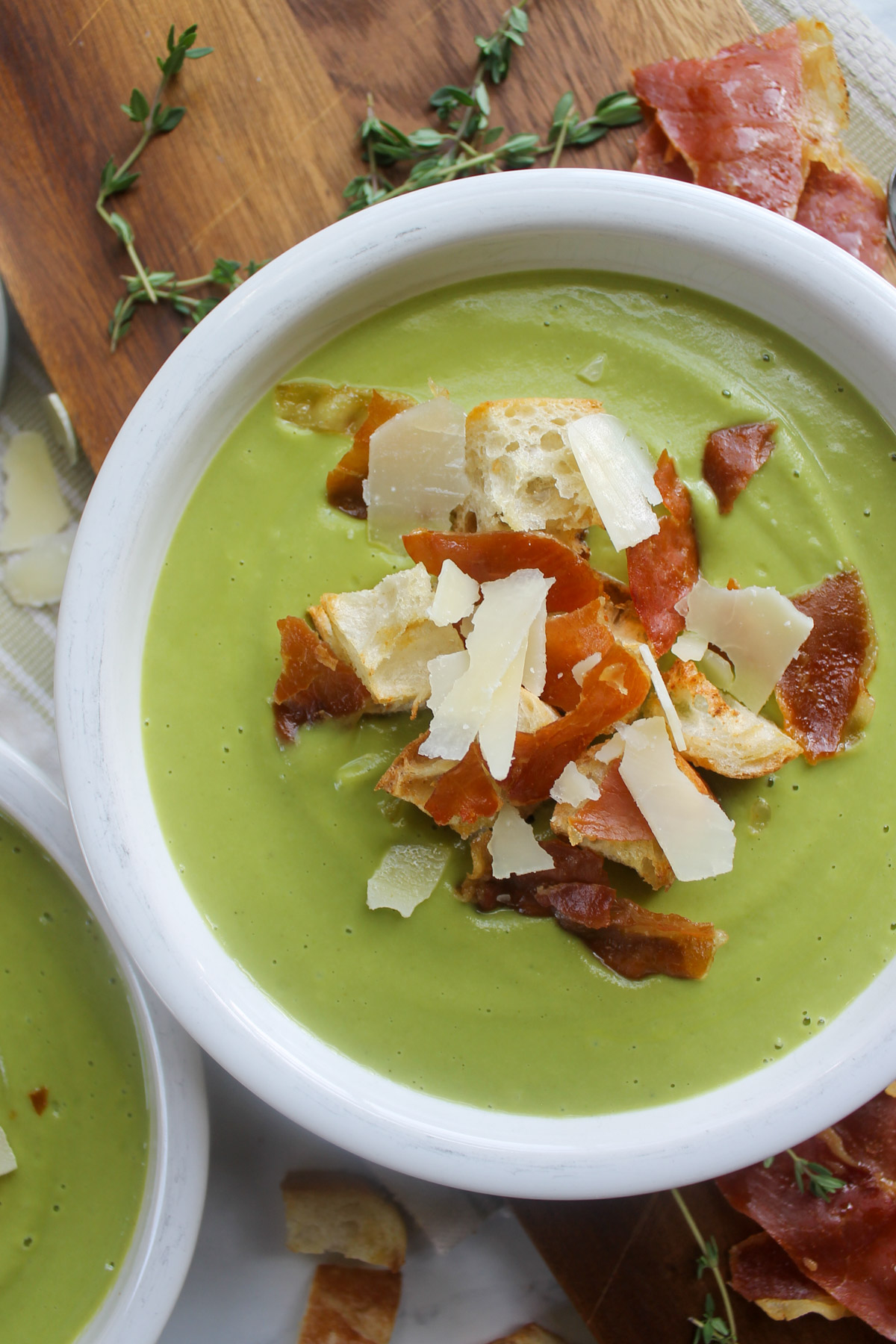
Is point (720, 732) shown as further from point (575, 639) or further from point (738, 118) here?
point (738, 118)

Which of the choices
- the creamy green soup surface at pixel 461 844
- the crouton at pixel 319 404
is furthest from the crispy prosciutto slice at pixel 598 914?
the crouton at pixel 319 404

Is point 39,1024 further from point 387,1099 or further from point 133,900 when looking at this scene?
point 387,1099

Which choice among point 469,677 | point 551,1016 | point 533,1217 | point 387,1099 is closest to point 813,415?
point 469,677

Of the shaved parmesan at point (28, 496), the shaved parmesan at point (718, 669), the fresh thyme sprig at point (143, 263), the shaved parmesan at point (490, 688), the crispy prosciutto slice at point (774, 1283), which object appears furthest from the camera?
the shaved parmesan at point (28, 496)

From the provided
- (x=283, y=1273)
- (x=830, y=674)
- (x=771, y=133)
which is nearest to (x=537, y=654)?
(x=830, y=674)

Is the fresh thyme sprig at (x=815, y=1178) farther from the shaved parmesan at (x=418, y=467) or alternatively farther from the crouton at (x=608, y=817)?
the shaved parmesan at (x=418, y=467)

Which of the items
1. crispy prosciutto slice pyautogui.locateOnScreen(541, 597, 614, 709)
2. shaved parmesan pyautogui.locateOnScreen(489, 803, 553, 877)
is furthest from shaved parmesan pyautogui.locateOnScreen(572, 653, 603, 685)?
shaved parmesan pyautogui.locateOnScreen(489, 803, 553, 877)

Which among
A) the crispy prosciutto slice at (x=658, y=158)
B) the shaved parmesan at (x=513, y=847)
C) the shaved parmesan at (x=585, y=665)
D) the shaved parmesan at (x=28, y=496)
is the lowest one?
the shaved parmesan at (x=513, y=847)
